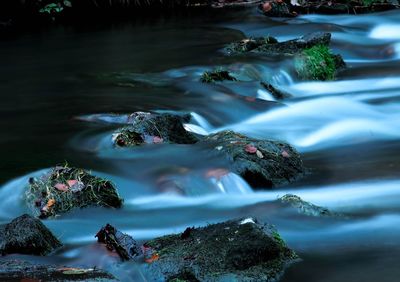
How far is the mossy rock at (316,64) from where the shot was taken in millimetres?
9656

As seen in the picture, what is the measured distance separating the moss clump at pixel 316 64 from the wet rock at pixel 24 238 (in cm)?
623

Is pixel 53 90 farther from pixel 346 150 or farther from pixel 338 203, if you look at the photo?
pixel 338 203

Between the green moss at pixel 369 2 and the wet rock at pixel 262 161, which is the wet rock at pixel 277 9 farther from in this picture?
the wet rock at pixel 262 161

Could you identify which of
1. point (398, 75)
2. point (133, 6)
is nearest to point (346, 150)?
point (398, 75)

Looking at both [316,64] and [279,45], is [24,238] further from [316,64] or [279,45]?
[279,45]

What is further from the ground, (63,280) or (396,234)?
(63,280)

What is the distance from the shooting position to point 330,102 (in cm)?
852

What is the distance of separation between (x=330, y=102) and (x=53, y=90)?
11.6 ft

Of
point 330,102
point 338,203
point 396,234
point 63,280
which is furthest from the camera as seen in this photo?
point 330,102

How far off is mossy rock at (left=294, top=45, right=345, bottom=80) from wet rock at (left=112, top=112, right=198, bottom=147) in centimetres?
370

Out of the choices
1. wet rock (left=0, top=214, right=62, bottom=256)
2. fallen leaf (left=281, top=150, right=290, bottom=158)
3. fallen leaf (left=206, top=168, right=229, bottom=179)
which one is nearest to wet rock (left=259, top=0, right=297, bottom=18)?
fallen leaf (left=281, top=150, right=290, bottom=158)

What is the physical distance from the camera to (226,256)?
→ 11.9 ft

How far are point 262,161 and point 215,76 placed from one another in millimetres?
3557

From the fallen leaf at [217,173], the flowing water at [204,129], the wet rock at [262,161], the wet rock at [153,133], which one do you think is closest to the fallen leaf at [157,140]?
the wet rock at [153,133]
